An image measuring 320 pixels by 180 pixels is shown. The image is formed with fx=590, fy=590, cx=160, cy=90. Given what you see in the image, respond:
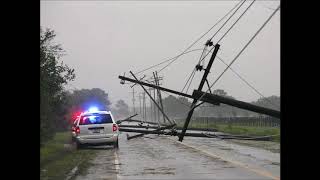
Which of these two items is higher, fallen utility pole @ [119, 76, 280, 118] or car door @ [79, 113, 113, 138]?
fallen utility pole @ [119, 76, 280, 118]

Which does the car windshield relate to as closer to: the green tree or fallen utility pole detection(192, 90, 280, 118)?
the green tree

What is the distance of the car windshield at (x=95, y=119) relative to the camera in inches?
1013

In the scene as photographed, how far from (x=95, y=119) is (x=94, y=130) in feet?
2.00

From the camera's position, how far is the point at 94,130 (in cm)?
2542

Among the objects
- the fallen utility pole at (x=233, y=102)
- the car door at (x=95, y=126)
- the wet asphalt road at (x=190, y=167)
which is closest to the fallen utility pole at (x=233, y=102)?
the fallen utility pole at (x=233, y=102)

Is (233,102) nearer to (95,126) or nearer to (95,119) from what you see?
(95,126)

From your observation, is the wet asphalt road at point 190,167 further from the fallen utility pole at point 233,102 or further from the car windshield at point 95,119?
the car windshield at point 95,119

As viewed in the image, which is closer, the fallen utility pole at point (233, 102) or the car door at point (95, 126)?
the fallen utility pole at point (233, 102)

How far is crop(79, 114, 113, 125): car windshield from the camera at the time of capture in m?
25.7

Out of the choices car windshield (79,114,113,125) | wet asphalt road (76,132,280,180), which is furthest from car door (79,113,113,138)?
wet asphalt road (76,132,280,180)
